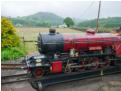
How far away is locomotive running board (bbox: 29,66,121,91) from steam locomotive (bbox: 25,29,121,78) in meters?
0.24

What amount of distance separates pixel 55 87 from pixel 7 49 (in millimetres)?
7344

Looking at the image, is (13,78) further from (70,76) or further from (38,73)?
(70,76)

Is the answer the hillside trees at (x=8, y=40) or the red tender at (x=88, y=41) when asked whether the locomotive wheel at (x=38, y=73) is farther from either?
the hillside trees at (x=8, y=40)

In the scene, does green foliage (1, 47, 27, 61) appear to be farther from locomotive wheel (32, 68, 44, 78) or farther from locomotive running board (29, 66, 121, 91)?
locomotive running board (29, 66, 121, 91)

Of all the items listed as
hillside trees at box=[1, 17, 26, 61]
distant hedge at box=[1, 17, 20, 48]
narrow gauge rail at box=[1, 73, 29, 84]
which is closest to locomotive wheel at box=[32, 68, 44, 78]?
narrow gauge rail at box=[1, 73, 29, 84]

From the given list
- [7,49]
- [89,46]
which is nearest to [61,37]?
[89,46]

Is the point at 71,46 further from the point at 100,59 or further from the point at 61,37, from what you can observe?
the point at 100,59

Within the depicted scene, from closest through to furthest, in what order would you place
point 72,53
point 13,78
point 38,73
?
point 38,73 → point 72,53 → point 13,78

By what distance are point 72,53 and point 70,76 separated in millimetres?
1277

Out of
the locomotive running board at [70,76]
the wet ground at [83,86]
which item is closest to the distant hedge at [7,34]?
the wet ground at [83,86]

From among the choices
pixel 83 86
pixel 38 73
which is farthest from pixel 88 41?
pixel 38 73

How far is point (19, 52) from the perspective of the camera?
10.7 metres

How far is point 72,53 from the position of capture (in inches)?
219

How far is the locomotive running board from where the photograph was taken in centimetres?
510
